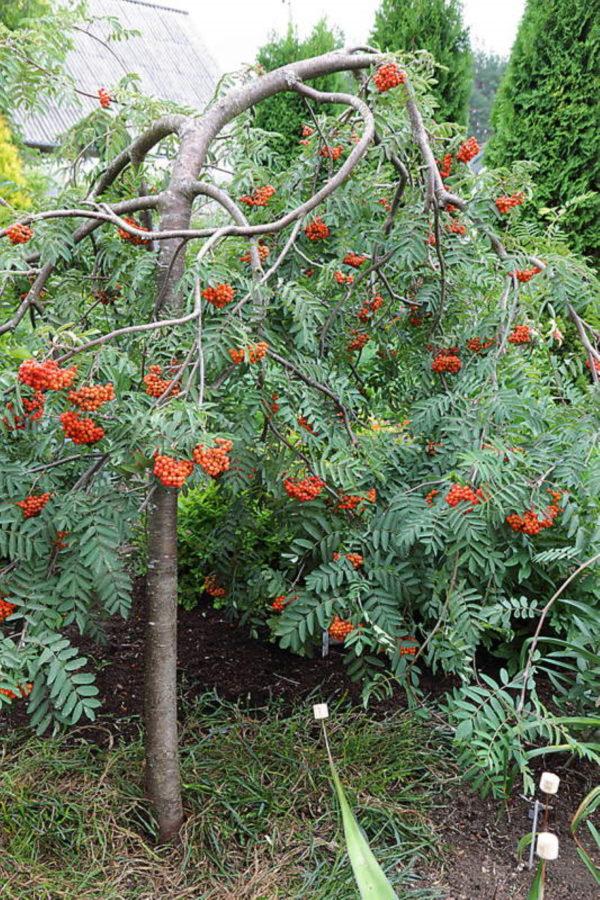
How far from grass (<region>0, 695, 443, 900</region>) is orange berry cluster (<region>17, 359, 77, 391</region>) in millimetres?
1207

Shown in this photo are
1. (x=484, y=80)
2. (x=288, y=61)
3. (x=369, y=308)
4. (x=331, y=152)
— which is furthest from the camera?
(x=484, y=80)

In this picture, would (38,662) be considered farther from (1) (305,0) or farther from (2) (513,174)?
(1) (305,0)

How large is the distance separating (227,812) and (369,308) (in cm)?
158


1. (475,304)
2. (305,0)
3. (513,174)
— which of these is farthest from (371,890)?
(305,0)

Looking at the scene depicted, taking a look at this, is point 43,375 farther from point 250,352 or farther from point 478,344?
point 478,344

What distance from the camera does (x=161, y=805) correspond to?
208cm

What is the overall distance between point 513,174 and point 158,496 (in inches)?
57.6

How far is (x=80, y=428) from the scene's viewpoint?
1.59 meters

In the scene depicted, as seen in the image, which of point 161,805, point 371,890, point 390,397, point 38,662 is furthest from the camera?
point 390,397

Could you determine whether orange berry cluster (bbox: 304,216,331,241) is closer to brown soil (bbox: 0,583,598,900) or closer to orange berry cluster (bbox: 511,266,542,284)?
orange berry cluster (bbox: 511,266,542,284)

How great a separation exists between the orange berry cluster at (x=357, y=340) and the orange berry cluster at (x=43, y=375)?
1281 millimetres

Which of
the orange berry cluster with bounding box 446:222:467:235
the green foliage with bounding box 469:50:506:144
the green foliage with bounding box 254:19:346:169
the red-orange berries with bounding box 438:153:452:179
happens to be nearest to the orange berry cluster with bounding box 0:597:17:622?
the orange berry cluster with bounding box 446:222:467:235

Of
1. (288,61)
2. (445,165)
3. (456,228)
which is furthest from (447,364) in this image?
(288,61)

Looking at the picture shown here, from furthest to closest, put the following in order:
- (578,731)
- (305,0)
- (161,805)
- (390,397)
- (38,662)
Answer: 1. (305,0)
2. (390,397)
3. (578,731)
4. (161,805)
5. (38,662)
